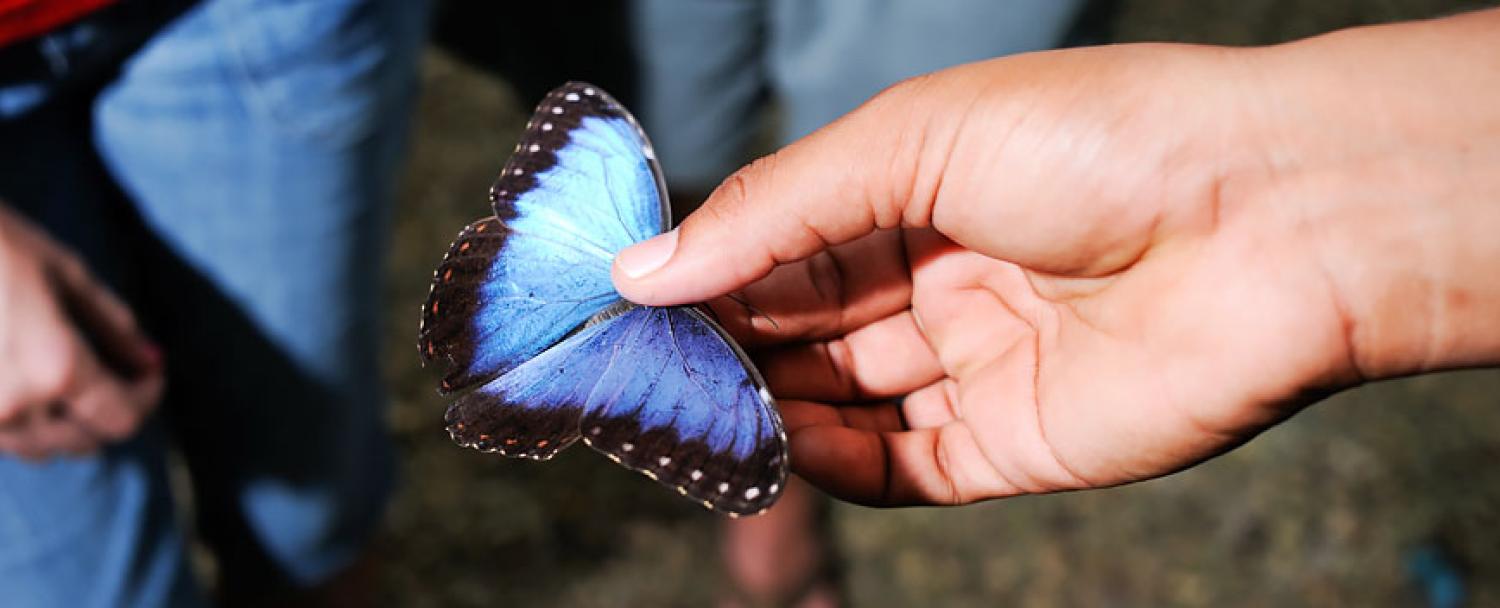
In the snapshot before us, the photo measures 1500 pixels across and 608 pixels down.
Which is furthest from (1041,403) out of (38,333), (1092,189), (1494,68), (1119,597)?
(1119,597)

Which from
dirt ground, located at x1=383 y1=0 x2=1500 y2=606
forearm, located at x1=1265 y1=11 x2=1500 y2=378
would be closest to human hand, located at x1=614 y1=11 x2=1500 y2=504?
forearm, located at x1=1265 y1=11 x2=1500 y2=378

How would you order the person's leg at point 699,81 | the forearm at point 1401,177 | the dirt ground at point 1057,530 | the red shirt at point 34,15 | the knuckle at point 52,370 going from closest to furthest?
the forearm at point 1401,177, the red shirt at point 34,15, the knuckle at point 52,370, the person's leg at point 699,81, the dirt ground at point 1057,530

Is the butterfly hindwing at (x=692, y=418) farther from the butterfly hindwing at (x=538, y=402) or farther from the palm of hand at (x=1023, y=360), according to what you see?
the palm of hand at (x=1023, y=360)

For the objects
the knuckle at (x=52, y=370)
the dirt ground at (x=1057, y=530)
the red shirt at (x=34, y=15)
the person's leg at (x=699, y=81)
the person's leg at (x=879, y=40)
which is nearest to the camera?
the red shirt at (x=34, y=15)

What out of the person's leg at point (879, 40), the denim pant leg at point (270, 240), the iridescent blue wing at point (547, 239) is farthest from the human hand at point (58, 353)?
the person's leg at point (879, 40)

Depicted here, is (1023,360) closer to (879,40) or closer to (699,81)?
(879,40)
